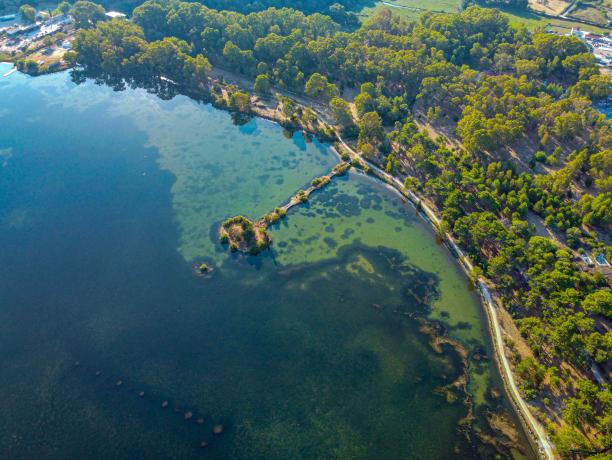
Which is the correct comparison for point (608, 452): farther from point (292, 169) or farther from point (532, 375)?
point (292, 169)

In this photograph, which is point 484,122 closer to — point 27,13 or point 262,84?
point 262,84

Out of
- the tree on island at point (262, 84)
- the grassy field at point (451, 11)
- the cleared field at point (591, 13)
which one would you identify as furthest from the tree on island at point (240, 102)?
the cleared field at point (591, 13)

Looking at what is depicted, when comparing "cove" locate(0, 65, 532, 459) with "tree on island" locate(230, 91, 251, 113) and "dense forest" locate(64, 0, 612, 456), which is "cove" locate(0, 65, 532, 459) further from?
"tree on island" locate(230, 91, 251, 113)

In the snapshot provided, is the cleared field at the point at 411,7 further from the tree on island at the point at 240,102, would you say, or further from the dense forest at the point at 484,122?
the tree on island at the point at 240,102

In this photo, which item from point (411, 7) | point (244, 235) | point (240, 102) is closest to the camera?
point (244, 235)

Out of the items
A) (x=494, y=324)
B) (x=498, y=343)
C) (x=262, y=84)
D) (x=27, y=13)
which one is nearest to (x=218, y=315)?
(x=498, y=343)

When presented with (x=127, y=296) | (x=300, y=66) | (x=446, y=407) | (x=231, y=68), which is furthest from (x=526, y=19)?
(x=127, y=296)

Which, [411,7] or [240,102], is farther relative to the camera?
[411,7]
